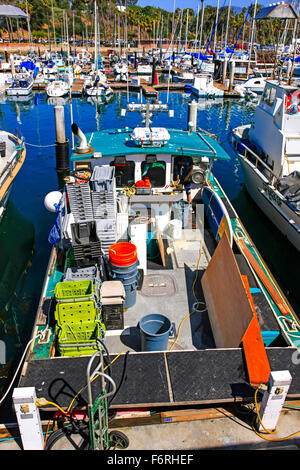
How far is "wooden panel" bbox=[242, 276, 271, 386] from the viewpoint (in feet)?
16.9

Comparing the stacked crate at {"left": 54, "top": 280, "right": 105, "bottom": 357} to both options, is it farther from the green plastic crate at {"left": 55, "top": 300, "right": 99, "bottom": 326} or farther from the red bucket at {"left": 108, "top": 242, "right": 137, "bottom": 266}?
the red bucket at {"left": 108, "top": 242, "right": 137, "bottom": 266}

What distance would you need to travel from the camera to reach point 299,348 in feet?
19.1

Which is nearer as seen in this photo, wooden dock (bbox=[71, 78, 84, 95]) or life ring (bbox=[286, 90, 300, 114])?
life ring (bbox=[286, 90, 300, 114])

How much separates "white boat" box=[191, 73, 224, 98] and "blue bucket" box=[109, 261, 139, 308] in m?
41.3

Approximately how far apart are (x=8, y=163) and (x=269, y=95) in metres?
11.7

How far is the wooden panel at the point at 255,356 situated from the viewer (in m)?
5.16

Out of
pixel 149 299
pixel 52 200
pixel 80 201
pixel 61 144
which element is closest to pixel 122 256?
pixel 149 299

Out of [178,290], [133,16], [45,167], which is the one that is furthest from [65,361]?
[133,16]

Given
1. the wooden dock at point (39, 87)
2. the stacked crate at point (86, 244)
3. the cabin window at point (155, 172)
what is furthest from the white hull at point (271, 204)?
the wooden dock at point (39, 87)

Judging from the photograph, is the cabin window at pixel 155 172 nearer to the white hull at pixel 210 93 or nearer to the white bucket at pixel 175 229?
the white bucket at pixel 175 229

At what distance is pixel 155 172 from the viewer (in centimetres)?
1090

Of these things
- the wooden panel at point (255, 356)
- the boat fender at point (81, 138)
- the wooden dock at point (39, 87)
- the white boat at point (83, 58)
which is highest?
the white boat at point (83, 58)

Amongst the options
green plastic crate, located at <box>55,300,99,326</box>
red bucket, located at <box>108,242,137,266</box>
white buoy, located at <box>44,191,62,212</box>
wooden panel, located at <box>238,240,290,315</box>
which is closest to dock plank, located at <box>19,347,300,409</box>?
green plastic crate, located at <box>55,300,99,326</box>

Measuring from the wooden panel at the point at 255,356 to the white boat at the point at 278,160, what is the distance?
7.63 meters
